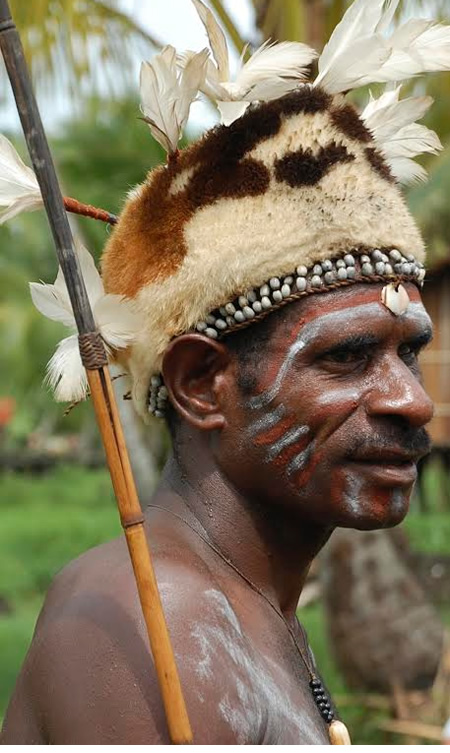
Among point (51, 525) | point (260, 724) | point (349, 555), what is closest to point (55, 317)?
point (260, 724)

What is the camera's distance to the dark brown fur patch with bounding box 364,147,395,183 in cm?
251

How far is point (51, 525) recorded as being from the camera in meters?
19.7

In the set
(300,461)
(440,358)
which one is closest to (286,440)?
(300,461)

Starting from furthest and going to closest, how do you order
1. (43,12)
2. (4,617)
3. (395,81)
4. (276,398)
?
(4,617), (43,12), (395,81), (276,398)

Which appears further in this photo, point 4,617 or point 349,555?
point 4,617

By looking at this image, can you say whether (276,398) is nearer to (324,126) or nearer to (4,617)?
(324,126)

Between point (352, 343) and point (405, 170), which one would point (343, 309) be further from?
point (405, 170)

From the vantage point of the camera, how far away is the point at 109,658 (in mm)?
2064

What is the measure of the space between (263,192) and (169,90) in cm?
27

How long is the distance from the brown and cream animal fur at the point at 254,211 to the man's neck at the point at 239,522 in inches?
9.6

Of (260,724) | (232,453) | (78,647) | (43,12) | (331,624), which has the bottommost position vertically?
(331,624)

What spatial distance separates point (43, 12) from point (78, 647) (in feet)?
18.5

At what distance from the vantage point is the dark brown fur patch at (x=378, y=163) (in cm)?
251

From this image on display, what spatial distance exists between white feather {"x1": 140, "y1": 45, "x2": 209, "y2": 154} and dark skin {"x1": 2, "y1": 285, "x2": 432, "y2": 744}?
0.44 meters
